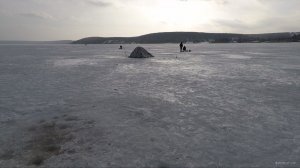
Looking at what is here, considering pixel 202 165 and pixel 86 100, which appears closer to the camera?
pixel 202 165

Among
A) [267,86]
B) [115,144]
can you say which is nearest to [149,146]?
[115,144]

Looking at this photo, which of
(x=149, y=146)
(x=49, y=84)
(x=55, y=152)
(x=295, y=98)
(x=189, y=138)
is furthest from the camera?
(x=49, y=84)

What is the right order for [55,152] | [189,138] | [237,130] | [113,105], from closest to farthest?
1. [55,152]
2. [189,138]
3. [237,130]
4. [113,105]

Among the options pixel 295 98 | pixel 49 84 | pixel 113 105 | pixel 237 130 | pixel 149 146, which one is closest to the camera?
pixel 149 146

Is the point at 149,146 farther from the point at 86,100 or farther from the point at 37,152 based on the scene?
the point at 86,100

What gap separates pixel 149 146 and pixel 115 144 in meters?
0.89

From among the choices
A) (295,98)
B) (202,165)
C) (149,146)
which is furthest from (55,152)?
(295,98)

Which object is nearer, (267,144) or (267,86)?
(267,144)

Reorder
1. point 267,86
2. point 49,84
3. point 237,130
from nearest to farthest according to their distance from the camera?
point 237,130 < point 267,86 < point 49,84

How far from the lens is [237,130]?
7.98 meters

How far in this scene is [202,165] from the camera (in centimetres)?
579

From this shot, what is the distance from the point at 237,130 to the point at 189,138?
1.62m

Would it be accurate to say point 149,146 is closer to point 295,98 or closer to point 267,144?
point 267,144

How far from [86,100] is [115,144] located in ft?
18.3
